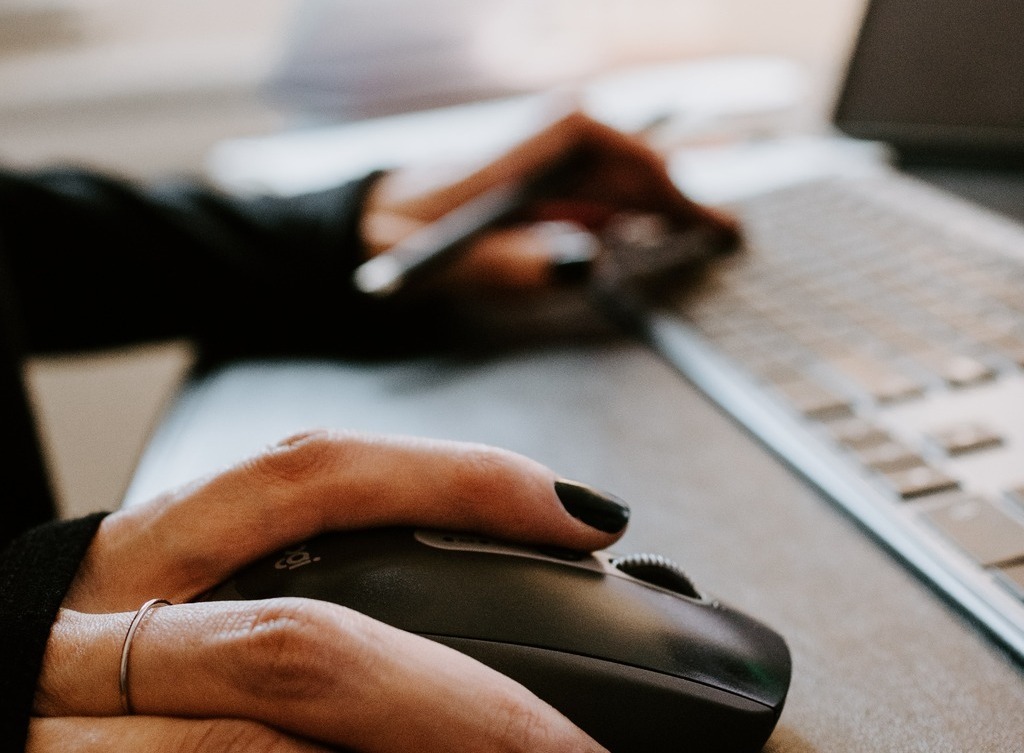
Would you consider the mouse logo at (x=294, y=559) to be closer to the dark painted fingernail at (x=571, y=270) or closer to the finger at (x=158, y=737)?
the finger at (x=158, y=737)

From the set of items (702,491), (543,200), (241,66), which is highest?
(241,66)

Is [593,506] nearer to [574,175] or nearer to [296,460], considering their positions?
[296,460]

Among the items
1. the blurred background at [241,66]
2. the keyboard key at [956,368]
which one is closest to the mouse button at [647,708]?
the keyboard key at [956,368]

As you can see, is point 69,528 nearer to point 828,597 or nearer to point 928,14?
point 828,597

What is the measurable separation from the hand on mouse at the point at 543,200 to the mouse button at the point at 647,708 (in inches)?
15.2

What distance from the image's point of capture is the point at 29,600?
10.8 inches

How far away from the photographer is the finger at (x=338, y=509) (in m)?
0.30

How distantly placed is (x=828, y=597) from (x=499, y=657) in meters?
0.14

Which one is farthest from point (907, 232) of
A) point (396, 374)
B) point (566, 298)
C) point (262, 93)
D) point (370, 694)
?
point (262, 93)

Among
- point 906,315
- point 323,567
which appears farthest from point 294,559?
point 906,315

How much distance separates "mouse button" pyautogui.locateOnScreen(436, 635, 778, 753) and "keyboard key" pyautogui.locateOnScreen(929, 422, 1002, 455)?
163 millimetres

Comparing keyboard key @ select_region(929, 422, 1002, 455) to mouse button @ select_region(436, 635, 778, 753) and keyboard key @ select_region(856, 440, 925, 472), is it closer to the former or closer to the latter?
keyboard key @ select_region(856, 440, 925, 472)

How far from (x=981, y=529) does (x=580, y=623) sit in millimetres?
163

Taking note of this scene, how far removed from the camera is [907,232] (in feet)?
1.76
